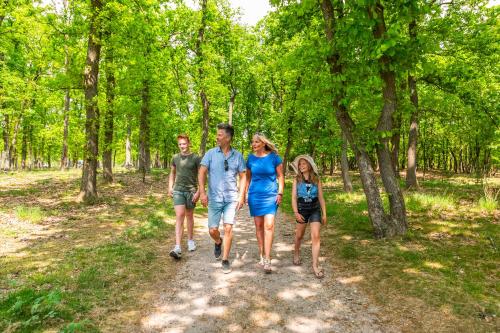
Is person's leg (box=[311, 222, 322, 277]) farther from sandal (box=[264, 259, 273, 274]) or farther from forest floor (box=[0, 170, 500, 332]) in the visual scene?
sandal (box=[264, 259, 273, 274])

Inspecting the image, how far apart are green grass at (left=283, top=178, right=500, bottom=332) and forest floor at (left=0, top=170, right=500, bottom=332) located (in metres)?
0.02

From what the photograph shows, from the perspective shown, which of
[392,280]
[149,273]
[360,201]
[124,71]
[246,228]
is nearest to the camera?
[392,280]

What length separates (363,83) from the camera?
7.51m

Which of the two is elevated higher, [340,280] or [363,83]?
[363,83]

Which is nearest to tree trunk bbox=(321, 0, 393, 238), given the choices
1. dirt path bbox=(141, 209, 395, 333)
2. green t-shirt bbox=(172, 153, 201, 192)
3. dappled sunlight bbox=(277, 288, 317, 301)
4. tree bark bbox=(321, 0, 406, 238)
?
tree bark bbox=(321, 0, 406, 238)

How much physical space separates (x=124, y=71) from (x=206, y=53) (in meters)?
5.75

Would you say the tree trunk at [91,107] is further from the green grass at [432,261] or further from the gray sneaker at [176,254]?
the green grass at [432,261]

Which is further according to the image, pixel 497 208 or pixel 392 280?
pixel 497 208

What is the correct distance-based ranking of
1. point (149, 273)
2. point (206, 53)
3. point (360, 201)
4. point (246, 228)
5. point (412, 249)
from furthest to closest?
point (206, 53), point (360, 201), point (246, 228), point (412, 249), point (149, 273)

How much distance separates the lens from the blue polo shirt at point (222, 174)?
6.10m

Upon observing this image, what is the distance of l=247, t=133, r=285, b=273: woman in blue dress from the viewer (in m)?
5.96

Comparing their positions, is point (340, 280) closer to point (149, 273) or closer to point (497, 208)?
point (149, 273)

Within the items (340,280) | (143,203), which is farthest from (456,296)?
(143,203)

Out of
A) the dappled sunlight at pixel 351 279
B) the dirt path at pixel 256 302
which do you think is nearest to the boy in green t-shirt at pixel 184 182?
the dirt path at pixel 256 302
